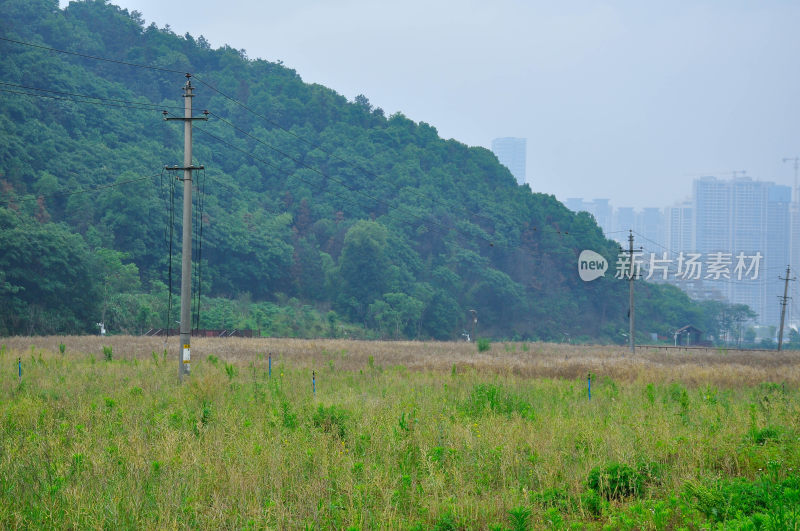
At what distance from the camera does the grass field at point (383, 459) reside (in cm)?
708

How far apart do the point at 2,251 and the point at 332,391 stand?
40.9 m

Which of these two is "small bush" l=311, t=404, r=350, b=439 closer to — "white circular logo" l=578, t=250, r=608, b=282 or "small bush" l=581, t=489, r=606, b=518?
"small bush" l=581, t=489, r=606, b=518

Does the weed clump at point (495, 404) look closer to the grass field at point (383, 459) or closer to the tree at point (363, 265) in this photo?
the grass field at point (383, 459)

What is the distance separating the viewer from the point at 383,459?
371 inches

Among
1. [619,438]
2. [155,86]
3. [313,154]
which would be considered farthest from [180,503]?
[155,86]

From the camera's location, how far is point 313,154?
10512 centimetres

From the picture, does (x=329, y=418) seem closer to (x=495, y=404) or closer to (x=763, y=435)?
(x=495, y=404)

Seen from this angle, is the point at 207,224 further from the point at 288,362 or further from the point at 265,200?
the point at 288,362

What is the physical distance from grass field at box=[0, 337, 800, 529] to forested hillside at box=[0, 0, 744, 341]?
4161cm

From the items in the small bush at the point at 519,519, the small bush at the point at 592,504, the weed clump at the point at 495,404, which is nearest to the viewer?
the small bush at the point at 519,519

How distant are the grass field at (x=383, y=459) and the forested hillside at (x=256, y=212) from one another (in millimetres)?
41609

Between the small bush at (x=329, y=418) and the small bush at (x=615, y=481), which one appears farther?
the small bush at (x=329, y=418)

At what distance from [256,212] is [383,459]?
8081 centimetres

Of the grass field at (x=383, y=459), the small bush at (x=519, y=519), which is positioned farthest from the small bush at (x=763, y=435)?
the small bush at (x=519, y=519)
